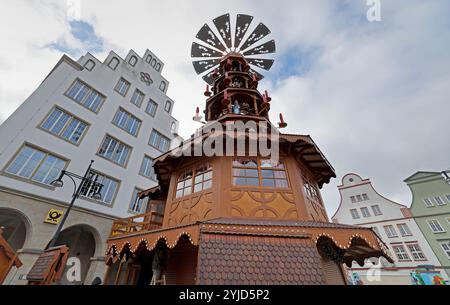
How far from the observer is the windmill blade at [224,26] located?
13.5m

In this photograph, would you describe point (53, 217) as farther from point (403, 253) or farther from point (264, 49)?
point (403, 253)

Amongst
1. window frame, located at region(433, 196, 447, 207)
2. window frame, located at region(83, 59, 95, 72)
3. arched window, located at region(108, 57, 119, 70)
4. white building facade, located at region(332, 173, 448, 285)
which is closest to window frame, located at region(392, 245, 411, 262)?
white building facade, located at region(332, 173, 448, 285)

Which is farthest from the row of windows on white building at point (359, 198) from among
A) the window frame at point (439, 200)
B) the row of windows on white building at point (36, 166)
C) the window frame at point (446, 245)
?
the row of windows on white building at point (36, 166)

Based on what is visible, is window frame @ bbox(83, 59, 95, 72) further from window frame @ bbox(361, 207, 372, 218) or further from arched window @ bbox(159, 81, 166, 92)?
window frame @ bbox(361, 207, 372, 218)

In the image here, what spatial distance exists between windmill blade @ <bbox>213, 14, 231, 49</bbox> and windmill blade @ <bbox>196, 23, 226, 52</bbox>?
0.49 m

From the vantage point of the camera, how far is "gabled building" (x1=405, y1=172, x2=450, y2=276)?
2000 cm

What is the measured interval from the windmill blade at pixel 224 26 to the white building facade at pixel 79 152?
481 inches

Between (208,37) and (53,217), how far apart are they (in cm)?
1580

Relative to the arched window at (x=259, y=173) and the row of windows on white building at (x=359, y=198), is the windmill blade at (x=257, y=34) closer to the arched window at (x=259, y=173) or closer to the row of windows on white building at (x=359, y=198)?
the arched window at (x=259, y=173)

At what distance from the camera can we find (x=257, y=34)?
13.8 metres

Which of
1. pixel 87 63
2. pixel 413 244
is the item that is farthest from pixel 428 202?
pixel 87 63

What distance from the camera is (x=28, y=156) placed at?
11.9 metres
